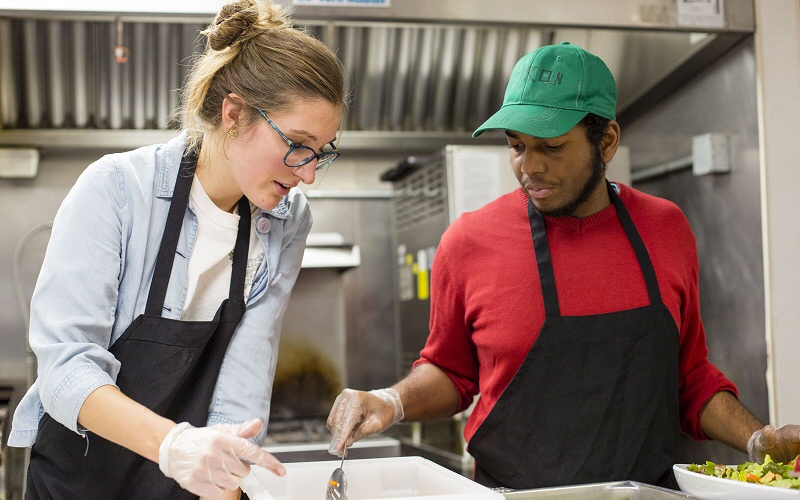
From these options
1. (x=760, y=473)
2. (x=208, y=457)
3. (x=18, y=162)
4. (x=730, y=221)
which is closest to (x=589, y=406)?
(x=760, y=473)

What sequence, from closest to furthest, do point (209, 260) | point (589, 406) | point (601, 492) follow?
point (601, 492)
point (209, 260)
point (589, 406)

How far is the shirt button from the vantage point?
1499 millimetres

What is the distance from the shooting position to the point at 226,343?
142 centimetres

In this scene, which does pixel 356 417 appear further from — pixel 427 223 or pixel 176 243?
pixel 427 223

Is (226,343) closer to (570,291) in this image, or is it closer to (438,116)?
(570,291)

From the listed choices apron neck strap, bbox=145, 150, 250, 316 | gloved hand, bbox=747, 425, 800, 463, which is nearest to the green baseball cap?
apron neck strap, bbox=145, 150, 250, 316

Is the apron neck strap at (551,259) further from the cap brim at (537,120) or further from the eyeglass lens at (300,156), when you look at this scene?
the eyeglass lens at (300,156)

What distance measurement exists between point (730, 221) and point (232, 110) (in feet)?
5.69

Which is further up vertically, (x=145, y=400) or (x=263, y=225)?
(x=263, y=225)

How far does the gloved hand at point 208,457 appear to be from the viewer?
1038mm

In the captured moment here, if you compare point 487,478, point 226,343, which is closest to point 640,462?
point 487,478

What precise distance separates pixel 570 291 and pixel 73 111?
2.27m

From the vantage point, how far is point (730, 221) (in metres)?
2.51

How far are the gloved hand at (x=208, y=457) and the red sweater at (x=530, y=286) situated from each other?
0.68m
